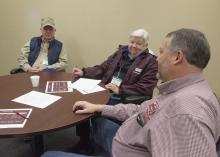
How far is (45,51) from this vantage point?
11.2 feet

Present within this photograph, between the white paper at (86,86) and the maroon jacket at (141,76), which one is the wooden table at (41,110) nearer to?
the white paper at (86,86)

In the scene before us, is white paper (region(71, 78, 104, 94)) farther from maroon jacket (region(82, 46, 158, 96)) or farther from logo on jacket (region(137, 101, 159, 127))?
logo on jacket (region(137, 101, 159, 127))

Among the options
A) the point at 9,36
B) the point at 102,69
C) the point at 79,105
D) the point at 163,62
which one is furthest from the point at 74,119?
the point at 9,36

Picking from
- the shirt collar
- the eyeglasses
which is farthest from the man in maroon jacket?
the shirt collar

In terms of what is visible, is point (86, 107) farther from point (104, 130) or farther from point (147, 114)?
point (147, 114)

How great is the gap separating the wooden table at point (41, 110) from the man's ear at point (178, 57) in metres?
0.70

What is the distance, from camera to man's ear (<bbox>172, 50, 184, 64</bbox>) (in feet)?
3.99

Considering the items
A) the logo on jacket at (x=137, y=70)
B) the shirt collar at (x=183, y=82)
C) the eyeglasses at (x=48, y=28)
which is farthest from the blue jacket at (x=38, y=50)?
the shirt collar at (x=183, y=82)

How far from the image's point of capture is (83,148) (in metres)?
2.48

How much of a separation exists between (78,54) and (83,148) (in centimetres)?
162

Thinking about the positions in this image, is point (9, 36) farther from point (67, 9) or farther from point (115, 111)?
point (115, 111)

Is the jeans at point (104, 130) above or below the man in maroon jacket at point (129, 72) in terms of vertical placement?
below

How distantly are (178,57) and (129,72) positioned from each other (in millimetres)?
1381

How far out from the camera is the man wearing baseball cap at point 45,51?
3347mm
